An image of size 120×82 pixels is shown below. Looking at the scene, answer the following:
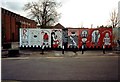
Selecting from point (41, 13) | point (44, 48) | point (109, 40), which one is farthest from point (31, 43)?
point (41, 13)

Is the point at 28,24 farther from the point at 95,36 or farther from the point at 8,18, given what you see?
the point at 95,36

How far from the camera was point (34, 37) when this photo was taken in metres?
34.4

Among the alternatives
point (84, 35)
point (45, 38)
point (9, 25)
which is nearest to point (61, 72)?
point (45, 38)

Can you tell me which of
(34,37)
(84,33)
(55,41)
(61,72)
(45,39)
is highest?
(84,33)

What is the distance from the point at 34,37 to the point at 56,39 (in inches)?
119

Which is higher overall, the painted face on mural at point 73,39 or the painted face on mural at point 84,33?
the painted face on mural at point 84,33

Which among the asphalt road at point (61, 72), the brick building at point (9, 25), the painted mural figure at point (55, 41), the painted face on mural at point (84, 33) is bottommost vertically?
the asphalt road at point (61, 72)

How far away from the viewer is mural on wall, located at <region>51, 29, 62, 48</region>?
110 ft

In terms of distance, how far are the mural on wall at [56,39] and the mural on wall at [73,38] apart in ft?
3.96

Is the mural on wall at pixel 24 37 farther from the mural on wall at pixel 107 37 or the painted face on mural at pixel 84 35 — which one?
the mural on wall at pixel 107 37

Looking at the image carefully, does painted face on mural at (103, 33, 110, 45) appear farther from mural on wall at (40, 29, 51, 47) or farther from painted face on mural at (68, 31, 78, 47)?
mural on wall at (40, 29, 51, 47)

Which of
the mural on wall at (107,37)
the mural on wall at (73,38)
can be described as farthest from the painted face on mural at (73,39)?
the mural on wall at (107,37)

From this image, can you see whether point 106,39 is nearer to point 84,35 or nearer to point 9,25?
point 84,35

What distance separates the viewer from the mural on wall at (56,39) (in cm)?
3363
